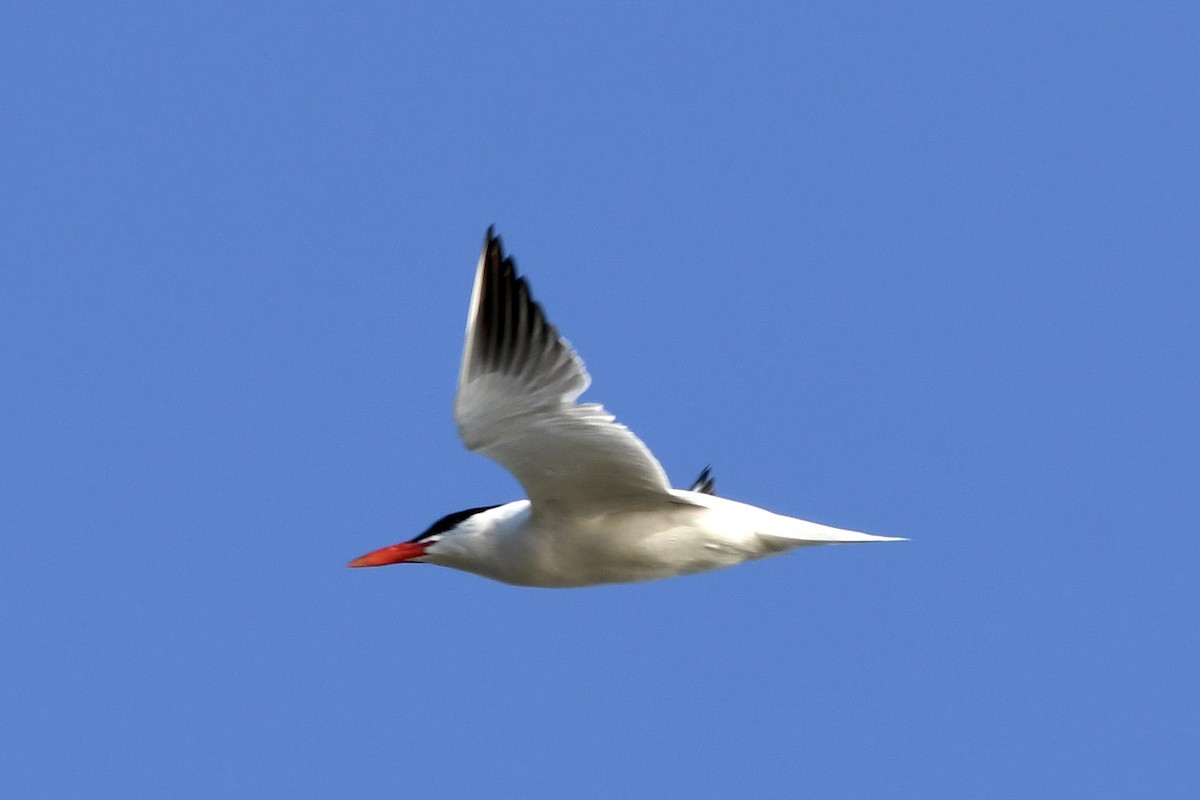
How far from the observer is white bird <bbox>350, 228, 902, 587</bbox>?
847 centimetres

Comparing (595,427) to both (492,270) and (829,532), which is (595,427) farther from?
(829,532)

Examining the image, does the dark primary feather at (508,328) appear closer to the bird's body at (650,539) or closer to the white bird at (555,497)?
the white bird at (555,497)

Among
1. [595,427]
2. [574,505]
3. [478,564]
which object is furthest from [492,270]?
[478,564]

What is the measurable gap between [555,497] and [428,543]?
113 centimetres

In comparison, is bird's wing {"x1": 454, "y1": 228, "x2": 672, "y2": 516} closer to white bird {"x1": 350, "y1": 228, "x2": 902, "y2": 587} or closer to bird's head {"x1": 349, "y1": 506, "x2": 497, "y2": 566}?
white bird {"x1": 350, "y1": 228, "x2": 902, "y2": 587}

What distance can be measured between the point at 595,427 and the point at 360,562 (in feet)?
7.25

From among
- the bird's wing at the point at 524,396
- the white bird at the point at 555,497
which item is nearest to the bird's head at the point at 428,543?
the white bird at the point at 555,497

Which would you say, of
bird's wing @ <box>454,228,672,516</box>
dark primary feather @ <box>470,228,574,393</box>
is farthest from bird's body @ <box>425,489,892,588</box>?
dark primary feather @ <box>470,228,574,393</box>

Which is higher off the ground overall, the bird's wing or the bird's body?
the bird's wing

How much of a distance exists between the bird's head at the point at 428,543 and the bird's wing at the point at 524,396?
3.57 feet

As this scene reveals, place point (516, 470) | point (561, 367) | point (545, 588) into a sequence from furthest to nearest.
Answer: point (545, 588)
point (516, 470)
point (561, 367)

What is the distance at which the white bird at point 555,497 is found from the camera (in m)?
8.47

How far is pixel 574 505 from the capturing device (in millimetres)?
9305

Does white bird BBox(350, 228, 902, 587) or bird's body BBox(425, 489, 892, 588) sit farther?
bird's body BBox(425, 489, 892, 588)
